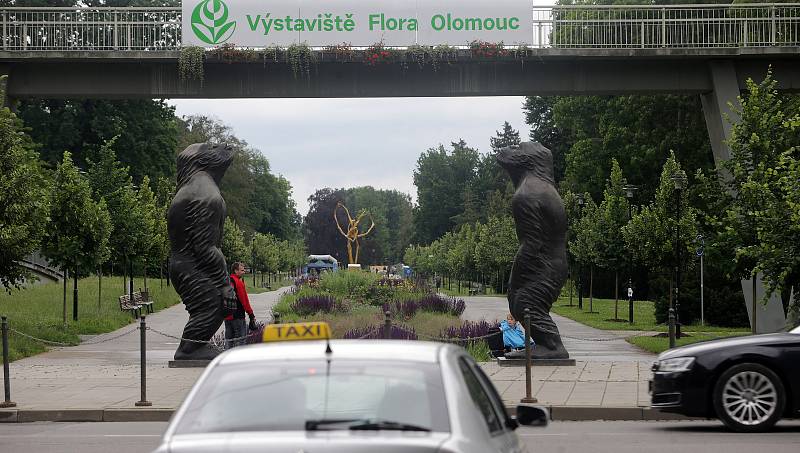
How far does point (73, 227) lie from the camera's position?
120ft

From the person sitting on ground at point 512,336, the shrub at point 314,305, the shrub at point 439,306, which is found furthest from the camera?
the shrub at point 439,306

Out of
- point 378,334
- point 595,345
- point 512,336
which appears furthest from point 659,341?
point 378,334

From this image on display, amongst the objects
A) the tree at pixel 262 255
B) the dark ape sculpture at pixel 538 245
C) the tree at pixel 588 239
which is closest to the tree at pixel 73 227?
the dark ape sculpture at pixel 538 245

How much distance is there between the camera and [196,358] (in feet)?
79.1

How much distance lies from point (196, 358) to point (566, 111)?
52305mm

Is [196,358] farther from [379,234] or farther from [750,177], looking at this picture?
[379,234]

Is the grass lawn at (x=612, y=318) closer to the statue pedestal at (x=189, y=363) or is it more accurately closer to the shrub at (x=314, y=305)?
the shrub at (x=314, y=305)

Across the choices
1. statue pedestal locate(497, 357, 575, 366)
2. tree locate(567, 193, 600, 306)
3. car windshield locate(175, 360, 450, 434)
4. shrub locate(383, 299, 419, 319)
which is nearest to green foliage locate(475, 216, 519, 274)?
tree locate(567, 193, 600, 306)

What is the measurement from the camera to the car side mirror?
7355 millimetres

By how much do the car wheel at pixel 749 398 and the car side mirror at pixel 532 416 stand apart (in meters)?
7.52

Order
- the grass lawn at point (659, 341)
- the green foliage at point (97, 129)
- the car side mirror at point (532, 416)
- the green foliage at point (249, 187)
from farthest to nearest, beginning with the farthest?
the green foliage at point (249, 187) → the green foliage at point (97, 129) → the grass lawn at point (659, 341) → the car side mirror at point (532, 416)

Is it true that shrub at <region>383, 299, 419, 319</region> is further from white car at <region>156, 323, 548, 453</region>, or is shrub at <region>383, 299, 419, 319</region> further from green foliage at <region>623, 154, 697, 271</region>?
white car at <region>156, 323, 548, 453</region>

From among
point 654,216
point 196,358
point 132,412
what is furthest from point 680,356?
point 654,216

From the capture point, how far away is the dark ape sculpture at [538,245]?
23.5 m
